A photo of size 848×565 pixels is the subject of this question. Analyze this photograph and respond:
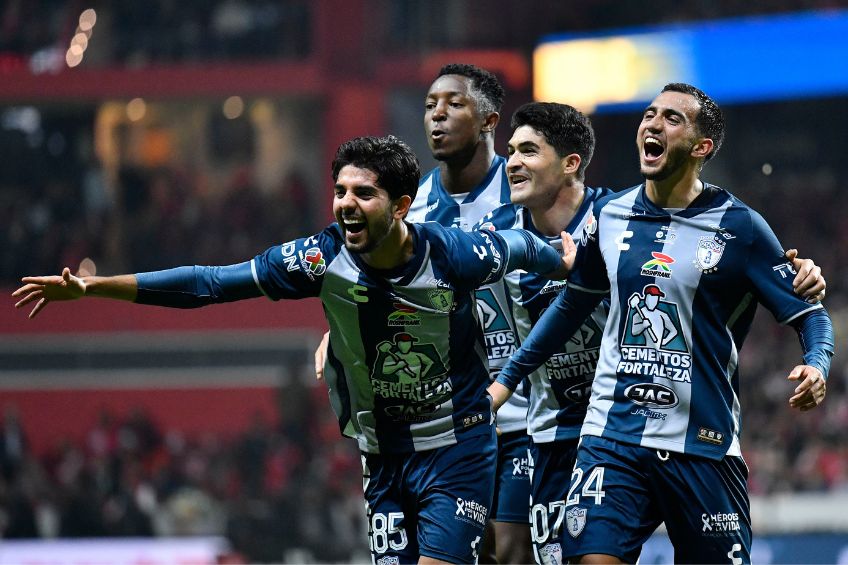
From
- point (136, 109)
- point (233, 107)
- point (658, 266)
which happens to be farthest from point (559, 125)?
point (136, 109)

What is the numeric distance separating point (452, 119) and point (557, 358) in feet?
4.43

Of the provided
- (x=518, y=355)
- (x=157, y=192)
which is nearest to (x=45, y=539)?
(x=157, y=192)

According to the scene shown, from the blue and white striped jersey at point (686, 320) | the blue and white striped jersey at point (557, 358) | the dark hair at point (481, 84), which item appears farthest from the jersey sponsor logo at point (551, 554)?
the dark hair at point (481, 84)

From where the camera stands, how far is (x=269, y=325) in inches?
804

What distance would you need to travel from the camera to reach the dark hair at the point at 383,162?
480cm

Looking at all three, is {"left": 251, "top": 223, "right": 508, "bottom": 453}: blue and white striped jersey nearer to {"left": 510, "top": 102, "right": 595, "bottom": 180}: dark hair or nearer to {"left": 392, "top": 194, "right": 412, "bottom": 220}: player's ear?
{"left": 392, "top": 194, "right": 412, "bottom": 220}: player's ear

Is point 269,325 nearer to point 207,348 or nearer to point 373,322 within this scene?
point 207,348

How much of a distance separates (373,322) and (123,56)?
58.8ft

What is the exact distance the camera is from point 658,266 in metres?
4.77

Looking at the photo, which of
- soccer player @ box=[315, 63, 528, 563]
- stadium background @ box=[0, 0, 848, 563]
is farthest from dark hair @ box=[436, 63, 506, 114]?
stadium background @ box=[0, 0, 848, 563]

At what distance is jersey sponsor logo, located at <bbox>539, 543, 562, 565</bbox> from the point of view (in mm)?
5652

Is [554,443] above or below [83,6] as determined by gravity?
below

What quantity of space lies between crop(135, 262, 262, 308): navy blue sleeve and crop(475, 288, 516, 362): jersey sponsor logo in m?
1.54

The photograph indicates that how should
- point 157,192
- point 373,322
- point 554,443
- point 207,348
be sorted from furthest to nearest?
point 157,192 → point 207,348 → point 554,443 → point 373,322
